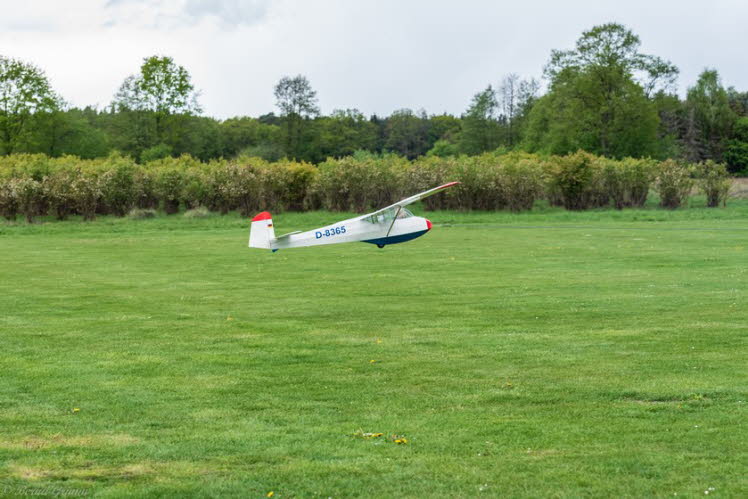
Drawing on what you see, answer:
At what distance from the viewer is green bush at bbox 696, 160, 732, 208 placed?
5559cm

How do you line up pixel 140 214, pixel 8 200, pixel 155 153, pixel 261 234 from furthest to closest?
1. pixel 155 153
2. pixel 140 214
3. pixel 8 200
4. pixel 261 234

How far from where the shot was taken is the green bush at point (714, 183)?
55.6 m

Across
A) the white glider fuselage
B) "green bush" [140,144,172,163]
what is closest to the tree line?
"green bush" [140,144,172,163]

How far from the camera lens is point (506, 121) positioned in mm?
105562

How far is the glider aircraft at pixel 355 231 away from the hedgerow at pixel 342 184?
2640 centimetres

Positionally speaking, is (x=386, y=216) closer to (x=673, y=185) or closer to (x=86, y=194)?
(x=86, y=194)

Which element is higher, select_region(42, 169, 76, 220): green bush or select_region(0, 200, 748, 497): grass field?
select_region(42, 169, 76, 220): green bush

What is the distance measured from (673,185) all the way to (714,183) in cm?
273

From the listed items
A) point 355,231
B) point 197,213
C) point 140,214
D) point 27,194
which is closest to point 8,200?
point 27,194

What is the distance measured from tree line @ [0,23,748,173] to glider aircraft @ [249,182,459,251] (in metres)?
54.0

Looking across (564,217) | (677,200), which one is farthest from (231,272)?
(677,200)

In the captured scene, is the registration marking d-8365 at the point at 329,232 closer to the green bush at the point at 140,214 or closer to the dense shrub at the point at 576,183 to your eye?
the green bush at the point at 140,214

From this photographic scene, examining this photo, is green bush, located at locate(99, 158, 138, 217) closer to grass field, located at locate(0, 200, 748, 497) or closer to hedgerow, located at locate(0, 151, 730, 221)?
hedgerow, located at locate(0, 151, 730, 221)

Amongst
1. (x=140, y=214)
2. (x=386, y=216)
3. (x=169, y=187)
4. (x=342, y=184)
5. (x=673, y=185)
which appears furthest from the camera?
(x=673, y=185)
